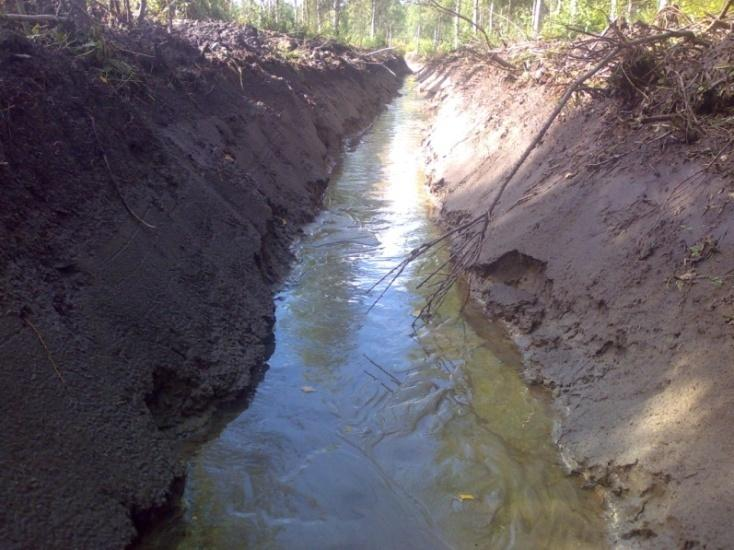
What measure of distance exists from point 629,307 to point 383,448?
2138 mm

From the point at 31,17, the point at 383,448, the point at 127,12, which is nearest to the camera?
the point at 383,448

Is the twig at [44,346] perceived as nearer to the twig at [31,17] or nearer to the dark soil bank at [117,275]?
the dark soil bank at [117,275]

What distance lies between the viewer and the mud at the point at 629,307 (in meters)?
3.49

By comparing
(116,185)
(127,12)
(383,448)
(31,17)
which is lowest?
(383,448)

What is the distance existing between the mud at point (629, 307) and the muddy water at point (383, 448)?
31 cm

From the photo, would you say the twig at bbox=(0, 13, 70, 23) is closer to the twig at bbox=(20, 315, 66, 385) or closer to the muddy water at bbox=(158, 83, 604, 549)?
the twig at bbox=(20, 315, 66, 385)

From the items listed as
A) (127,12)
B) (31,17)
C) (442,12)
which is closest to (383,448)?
(31,17)

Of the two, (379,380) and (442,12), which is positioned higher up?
(442,12)

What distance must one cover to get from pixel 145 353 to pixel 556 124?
5528mm

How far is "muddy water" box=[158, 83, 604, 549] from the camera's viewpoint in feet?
11.9

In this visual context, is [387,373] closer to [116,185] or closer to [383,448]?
[383,448]

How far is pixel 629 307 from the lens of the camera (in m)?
4.60

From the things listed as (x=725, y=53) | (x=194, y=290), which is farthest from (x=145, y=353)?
(x=725, y=53)

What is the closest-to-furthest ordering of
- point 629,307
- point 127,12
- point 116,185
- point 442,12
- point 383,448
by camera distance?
point 383,448 → point 629,307 → point 116,185 → point 442,12 → point 127,12
